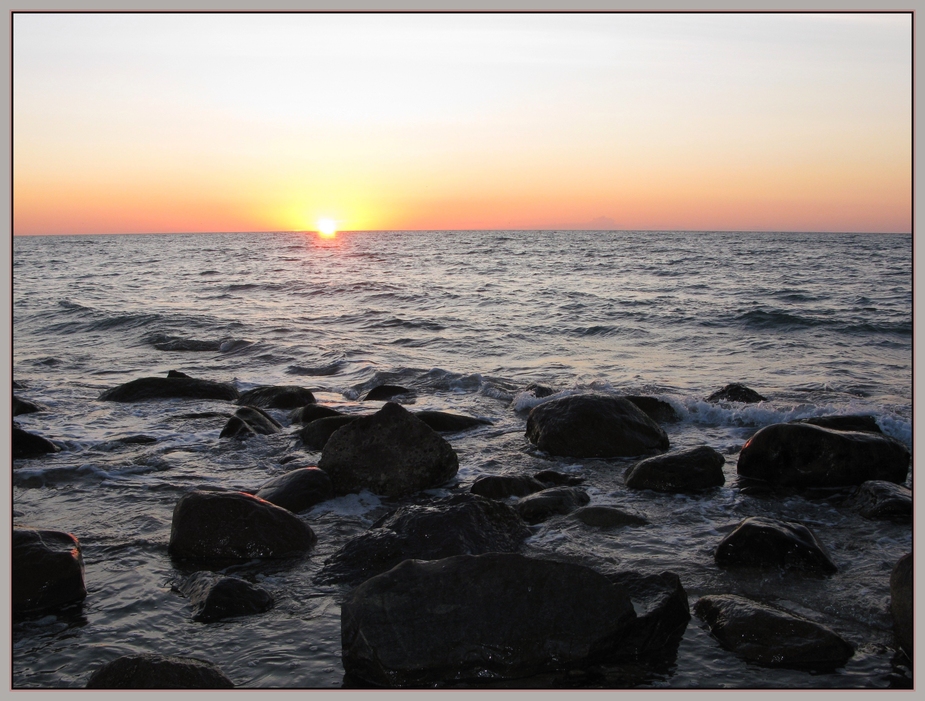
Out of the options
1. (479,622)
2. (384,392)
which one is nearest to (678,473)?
(479,622)

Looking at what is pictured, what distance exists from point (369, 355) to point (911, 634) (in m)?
12.4

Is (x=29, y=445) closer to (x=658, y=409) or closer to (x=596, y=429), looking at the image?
(x=596, y=429)

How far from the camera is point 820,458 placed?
6.92 metres

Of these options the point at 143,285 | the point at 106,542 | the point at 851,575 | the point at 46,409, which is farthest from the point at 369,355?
the point at 143,285

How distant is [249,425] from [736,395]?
664 centimetres

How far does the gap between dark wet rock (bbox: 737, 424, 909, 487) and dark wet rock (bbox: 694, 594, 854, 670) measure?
118 inches

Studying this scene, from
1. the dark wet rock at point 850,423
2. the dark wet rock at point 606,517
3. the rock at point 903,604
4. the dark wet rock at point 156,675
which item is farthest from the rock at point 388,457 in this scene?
the dark wet rock at point 850,423

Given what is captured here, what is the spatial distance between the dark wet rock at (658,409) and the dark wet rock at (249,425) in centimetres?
466

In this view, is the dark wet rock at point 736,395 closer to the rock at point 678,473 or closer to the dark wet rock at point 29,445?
the rock at point 678,473

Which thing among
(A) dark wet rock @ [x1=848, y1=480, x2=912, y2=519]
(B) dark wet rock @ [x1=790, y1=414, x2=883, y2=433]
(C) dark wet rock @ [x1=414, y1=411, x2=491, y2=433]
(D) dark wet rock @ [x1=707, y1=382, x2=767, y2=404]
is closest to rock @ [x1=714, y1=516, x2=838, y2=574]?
(A) dark wet rock @ [x1=848, y1=480, x2=912, y2=519]

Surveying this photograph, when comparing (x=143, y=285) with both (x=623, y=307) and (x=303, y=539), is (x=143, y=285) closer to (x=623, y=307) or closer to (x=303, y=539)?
(x=623, y=307)

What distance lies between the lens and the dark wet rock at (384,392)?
1147cm

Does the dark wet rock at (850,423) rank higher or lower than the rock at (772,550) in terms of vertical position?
higher

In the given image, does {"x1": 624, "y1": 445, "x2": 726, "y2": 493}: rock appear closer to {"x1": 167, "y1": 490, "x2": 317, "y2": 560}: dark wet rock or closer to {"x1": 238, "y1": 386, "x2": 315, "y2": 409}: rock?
{"x1": 167, "y1": 490, "x2": 317, "y2": 560}: dark wet rock
